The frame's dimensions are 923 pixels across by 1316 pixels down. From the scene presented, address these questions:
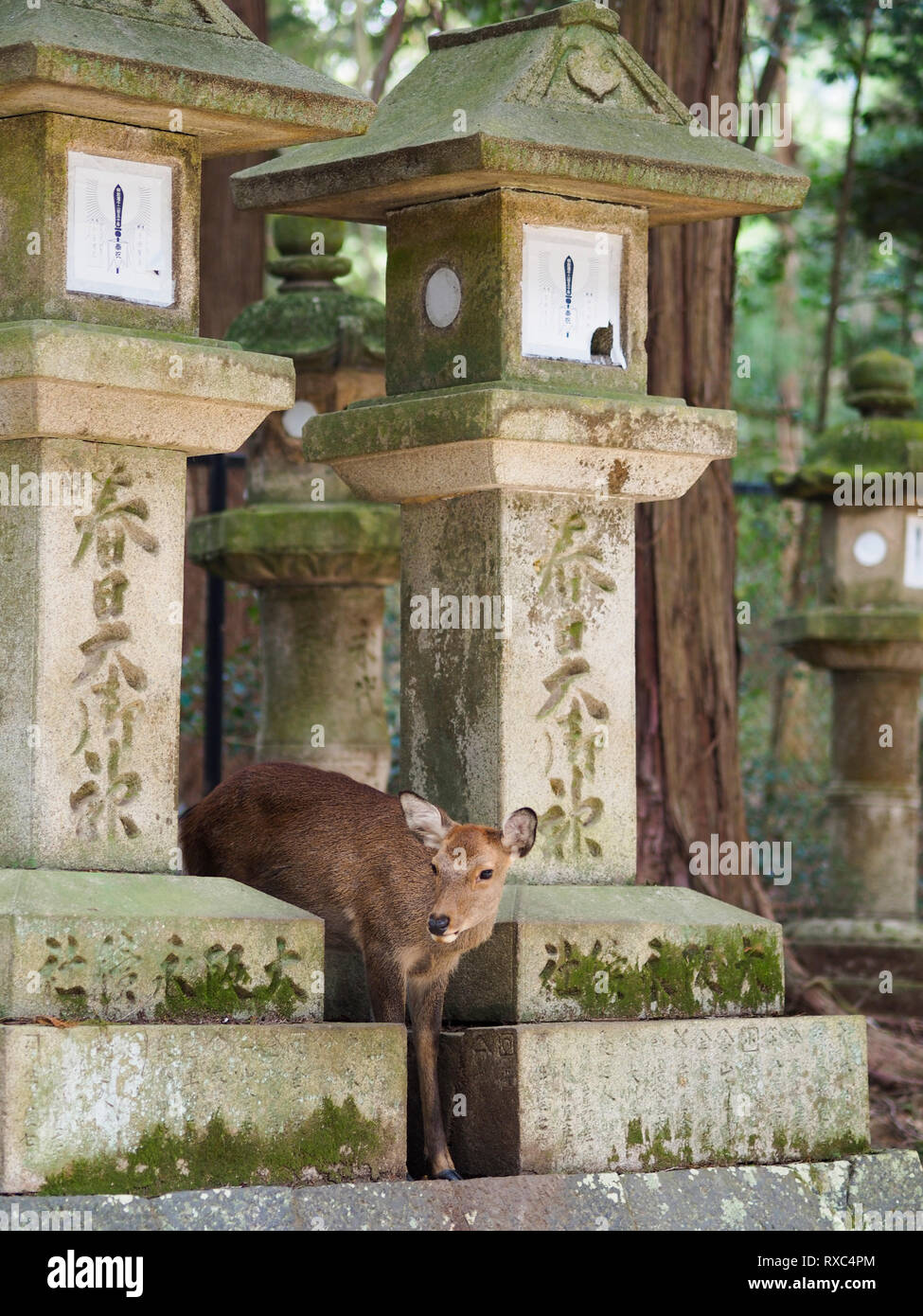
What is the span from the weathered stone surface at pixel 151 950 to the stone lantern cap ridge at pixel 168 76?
6.21ft

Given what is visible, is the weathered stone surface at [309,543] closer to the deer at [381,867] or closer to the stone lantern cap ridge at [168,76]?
the deer at [381,867]

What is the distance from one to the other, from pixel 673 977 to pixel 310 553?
295 centimetres

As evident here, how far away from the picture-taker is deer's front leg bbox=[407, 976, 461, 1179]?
5551 millimetres

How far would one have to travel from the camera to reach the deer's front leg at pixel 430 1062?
5.55 meters

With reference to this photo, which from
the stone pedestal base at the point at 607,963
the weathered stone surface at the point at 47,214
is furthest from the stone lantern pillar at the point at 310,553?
the weathered stone surface at the point at 47,214

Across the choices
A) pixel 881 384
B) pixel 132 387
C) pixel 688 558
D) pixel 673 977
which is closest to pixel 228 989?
pixel 673 977

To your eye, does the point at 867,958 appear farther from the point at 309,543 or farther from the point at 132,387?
the point at 132,387

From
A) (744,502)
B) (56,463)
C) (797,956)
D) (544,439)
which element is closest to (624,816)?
(544,439)

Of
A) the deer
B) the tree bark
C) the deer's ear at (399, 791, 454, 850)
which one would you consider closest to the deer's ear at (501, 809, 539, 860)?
the deer

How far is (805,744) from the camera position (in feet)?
42.3

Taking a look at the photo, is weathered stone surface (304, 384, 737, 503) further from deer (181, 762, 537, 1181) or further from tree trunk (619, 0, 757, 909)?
tree trunk (619, 0, 757, 909)

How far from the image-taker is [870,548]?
10.6 metres

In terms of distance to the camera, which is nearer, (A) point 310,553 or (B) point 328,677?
(A) point 310,553

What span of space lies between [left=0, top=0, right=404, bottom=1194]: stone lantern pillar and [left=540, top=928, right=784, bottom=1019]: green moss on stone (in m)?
0.62
